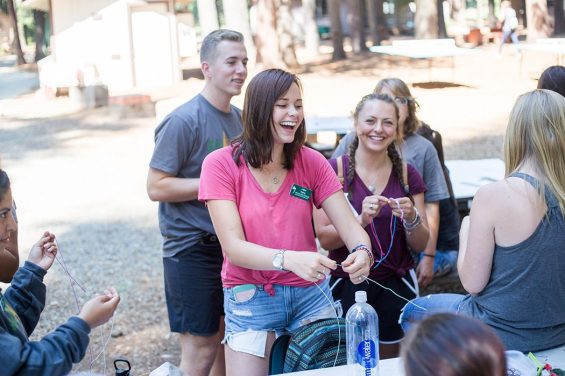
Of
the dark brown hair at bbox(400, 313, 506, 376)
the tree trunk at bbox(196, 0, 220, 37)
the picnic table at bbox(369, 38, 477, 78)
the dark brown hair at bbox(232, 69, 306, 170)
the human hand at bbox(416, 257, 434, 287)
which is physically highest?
the tree trunk at bbox(196, 0, 220, 37)

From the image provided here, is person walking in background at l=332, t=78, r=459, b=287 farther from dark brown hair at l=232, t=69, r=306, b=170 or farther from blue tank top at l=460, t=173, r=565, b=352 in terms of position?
blue tank top at l=460, t=173, r=565, b=352

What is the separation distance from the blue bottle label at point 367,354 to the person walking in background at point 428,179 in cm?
163

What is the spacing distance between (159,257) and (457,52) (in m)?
14.2

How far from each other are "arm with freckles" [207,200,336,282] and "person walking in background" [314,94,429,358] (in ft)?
2.63

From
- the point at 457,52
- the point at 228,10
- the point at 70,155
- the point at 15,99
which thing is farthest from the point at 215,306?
the point at 15,99

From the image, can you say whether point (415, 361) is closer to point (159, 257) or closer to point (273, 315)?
point (273, 315)

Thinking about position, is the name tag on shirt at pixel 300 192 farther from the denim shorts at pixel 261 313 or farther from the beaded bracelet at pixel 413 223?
the beaded bracelet at pixel 413 223

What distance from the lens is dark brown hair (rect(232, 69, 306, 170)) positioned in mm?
3035

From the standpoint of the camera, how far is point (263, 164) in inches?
122

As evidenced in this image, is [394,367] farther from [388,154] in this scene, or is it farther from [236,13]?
[236,13]

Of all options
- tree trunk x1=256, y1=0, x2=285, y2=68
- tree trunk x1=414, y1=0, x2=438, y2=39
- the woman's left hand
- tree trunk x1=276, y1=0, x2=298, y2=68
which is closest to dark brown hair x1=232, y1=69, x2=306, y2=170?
the woman's left hand

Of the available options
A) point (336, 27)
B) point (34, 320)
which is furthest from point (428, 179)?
point (336, 27)

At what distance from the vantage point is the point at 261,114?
10.0 feet

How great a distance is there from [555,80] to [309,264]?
2277 mm
